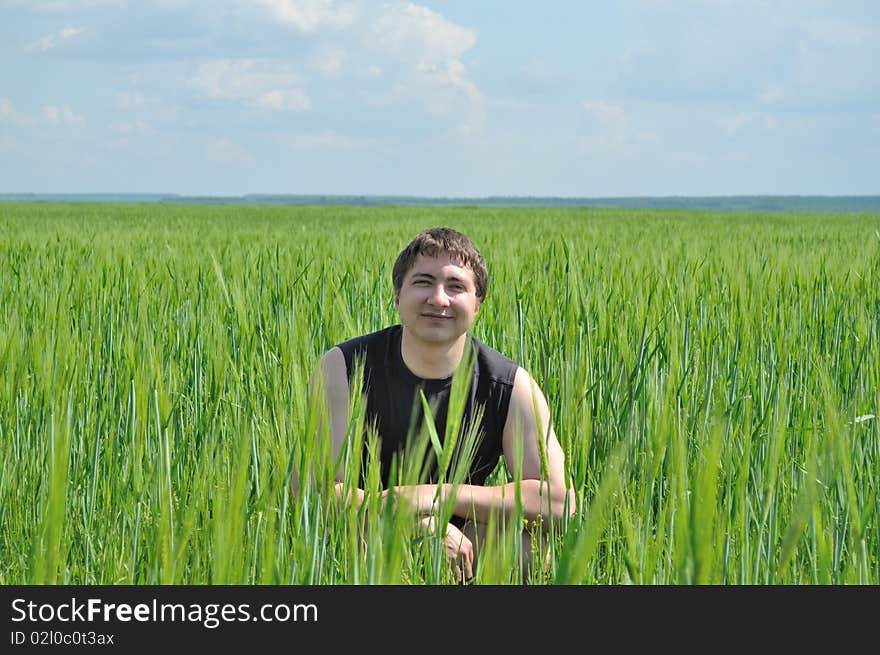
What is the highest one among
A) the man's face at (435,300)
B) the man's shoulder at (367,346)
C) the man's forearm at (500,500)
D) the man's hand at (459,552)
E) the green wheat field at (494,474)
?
the man's face at (435,300)

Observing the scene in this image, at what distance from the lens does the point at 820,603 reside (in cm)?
86

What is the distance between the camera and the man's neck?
1527mm

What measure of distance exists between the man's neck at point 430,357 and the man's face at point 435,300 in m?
0.02

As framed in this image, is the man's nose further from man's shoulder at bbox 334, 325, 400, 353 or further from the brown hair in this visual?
man's shoulder at bbox 334, 325, 400, 353

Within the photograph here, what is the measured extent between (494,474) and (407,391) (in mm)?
335

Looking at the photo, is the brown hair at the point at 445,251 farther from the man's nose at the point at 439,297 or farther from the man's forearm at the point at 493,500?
the man's forearm at the point at 493,500

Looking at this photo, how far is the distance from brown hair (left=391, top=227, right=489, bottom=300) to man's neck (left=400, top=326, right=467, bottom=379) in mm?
113

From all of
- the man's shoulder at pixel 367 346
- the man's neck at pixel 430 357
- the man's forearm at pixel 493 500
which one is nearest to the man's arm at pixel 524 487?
the man's forearm at pixel 493 500

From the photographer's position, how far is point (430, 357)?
1.54 m

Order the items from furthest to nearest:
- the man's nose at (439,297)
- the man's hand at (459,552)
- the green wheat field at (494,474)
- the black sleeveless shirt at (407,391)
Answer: the black sleeveless shirt at (407,391)
the man's nose at (439,297)
the man's hand at (459,552)
the green wheat field at (494,474)

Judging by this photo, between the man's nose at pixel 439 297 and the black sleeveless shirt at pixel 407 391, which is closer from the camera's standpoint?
the man's nose at pixel 439 297

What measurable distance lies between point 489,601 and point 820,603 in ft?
1.13

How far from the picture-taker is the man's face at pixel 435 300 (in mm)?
1474

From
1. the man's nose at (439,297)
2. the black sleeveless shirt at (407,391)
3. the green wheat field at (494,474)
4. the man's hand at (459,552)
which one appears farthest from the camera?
the black sleeveless shirt at (407,391)
